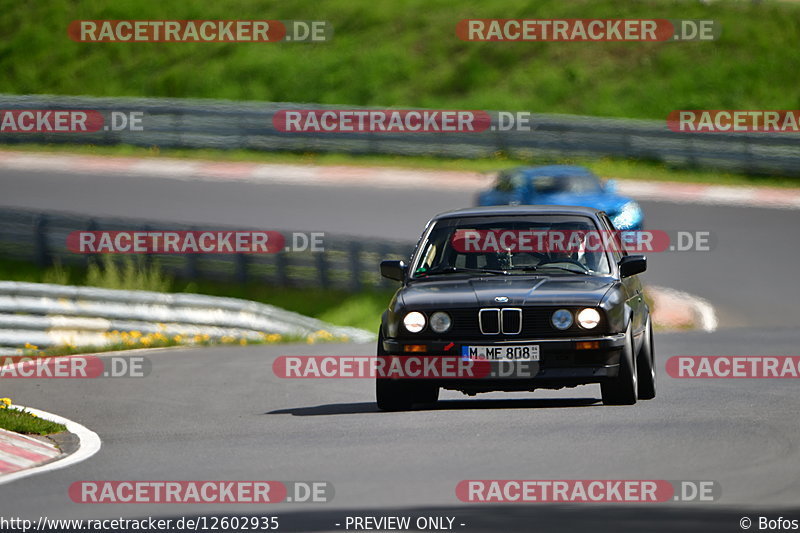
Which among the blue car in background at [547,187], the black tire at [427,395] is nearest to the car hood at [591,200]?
the blue car in background at [547,187]

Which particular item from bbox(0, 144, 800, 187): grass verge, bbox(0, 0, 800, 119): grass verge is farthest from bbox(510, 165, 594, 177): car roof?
bbox(0, 0, 800, 119): grass verge

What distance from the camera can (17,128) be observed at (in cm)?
3578

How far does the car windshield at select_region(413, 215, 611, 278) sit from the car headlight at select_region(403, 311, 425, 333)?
2.71ft

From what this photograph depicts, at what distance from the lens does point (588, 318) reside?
11414 mm

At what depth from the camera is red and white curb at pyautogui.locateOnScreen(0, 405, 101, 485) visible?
1038 cm

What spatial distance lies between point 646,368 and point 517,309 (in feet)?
5.83

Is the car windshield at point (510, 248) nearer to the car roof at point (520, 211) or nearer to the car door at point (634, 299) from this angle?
the car roof at point (520, 211)

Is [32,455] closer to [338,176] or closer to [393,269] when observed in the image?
[393,269]

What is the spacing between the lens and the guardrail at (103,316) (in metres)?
20.4

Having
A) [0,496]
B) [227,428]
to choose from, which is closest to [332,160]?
[227,428]

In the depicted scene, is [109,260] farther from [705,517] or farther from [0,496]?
[705,517]

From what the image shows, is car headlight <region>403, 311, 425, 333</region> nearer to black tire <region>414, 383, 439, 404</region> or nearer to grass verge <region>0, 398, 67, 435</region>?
black tire <region>414, 383, 439, 404</region>

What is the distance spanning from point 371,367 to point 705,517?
8882 mm

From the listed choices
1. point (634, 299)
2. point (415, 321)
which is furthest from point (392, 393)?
point (634, 299)
